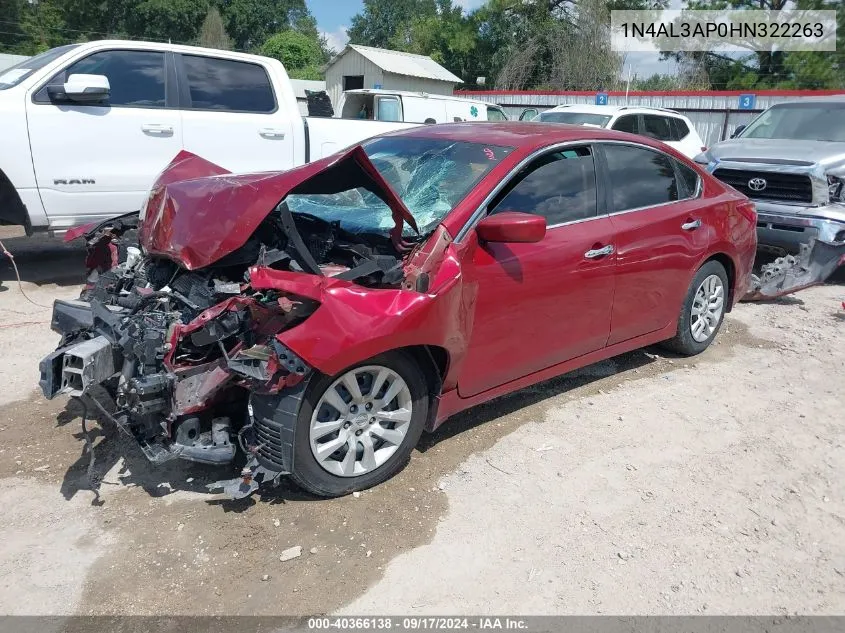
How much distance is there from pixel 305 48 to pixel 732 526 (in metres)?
50.2

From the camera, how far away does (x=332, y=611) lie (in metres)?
2.67

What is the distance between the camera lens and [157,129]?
6.70 metres

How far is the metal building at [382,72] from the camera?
30.8 metres

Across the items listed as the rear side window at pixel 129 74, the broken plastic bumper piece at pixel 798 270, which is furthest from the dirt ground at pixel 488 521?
the rear side window at pixel 129 74

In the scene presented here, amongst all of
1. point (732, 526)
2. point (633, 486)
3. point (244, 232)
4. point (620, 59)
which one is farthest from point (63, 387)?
point (620, 59)

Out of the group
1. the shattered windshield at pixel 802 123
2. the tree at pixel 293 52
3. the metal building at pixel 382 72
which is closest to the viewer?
the shattered windshield at pixel 802 123

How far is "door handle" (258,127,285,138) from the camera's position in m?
7.32

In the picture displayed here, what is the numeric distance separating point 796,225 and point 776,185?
0.69m

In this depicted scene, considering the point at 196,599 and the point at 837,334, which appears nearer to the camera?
the point at 196,599

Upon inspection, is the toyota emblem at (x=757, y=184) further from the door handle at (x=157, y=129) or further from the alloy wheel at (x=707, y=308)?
the door handle at (x=157, y=129)

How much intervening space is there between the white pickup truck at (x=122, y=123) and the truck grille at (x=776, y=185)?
5.19 metres

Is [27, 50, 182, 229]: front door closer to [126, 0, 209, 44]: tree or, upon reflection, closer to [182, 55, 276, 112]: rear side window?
[182, 55, 276, 112]: rear side window

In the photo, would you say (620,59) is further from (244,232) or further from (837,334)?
(244,232)

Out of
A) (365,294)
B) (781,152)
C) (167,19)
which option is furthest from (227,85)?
(167,19)
